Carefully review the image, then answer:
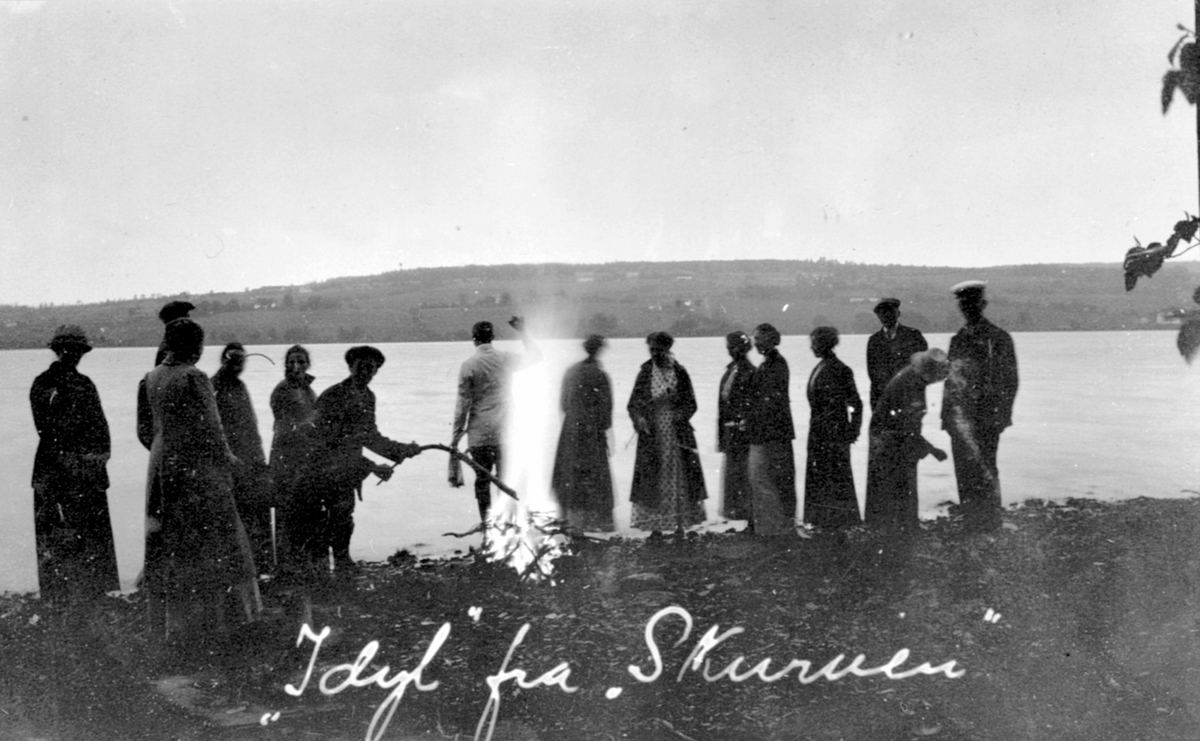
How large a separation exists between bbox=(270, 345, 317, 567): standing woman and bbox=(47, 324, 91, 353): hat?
1245mm

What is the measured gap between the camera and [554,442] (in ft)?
54.8

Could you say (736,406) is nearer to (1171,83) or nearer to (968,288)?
(968,288)

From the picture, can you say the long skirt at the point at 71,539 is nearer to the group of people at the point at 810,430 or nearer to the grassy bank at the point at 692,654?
the grassy bank at the point at 692,654

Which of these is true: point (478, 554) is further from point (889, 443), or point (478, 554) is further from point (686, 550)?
point (889, 443)

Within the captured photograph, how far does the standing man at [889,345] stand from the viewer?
252 inches

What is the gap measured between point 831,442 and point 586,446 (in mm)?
2050

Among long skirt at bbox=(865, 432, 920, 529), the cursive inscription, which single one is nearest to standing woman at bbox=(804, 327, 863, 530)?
long skirt at bbox=(865, 432, 920, 529)


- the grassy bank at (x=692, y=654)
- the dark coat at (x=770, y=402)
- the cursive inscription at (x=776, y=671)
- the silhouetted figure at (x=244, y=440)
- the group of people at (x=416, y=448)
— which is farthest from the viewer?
the dark coat at (x=770, y=402)

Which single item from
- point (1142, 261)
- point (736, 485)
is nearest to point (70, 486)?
point (736, 485)

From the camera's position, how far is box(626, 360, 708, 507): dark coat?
22.7ft

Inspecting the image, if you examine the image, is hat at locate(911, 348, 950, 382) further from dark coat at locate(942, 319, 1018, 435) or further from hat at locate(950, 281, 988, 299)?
hat at locate(950, 281, 988, 299)

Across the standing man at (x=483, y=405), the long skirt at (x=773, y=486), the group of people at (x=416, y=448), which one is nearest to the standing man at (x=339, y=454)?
the group of people at (x=416, y=448)

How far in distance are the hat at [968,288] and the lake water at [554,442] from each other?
841 mm

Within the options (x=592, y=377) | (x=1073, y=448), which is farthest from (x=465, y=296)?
(x=1073, y=448)
